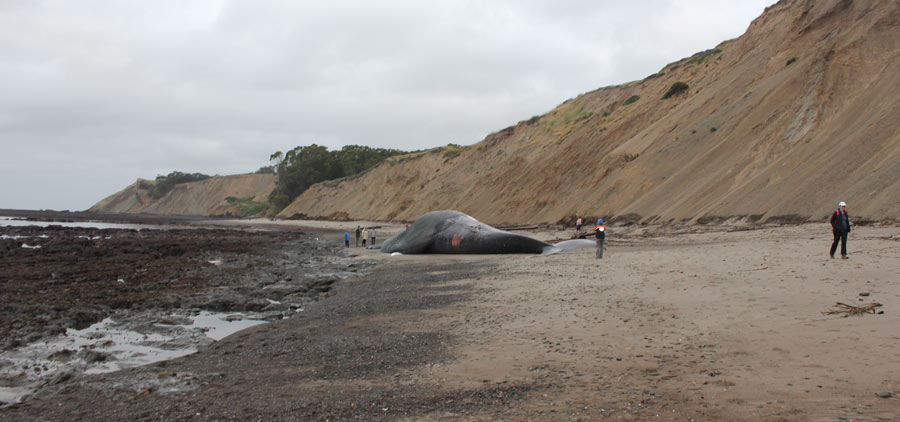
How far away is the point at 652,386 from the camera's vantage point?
438 cm

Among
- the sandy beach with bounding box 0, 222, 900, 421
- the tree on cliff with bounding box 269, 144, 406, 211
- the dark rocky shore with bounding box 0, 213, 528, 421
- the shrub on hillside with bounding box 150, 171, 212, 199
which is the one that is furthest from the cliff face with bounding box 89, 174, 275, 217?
the sandy beach with bounding box 0, 222, 900, 421

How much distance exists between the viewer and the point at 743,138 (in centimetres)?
2577

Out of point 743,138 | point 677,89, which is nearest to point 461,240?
point 743,138

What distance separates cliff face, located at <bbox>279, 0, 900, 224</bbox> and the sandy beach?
9565 mm

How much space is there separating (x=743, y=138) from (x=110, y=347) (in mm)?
26618

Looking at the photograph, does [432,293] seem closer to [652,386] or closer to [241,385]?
[241,385]

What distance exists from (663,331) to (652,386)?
1.87m

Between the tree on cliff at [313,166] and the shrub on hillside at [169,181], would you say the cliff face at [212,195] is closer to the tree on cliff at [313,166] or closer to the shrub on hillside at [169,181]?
the shrub on hillside at [169,181]

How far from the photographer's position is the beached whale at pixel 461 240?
17.3m

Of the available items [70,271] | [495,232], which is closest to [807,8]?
[495,232]

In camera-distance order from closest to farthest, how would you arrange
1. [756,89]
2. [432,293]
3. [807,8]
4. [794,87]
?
[432,293] < [794,87] < [756,89] < [807,8]

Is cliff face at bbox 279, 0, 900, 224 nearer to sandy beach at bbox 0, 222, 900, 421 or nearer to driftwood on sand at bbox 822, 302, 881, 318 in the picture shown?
sandy beach at bbox 0, 222, 900, 421

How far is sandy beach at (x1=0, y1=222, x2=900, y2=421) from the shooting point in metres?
4.09

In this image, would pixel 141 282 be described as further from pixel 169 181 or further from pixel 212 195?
pixel 169 181
